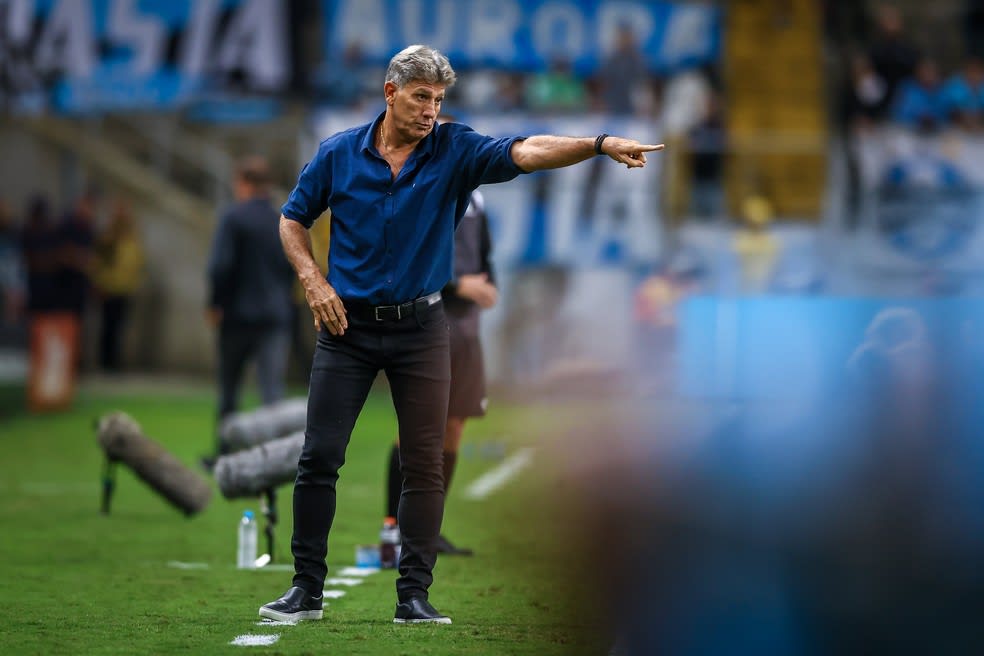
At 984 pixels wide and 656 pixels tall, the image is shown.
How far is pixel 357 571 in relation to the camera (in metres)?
8.76

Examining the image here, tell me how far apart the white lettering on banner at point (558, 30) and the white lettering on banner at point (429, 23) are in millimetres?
1160

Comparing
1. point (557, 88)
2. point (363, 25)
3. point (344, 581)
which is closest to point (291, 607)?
point (344, 581)

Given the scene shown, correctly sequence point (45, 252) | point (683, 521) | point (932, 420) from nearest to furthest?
point (932, 420) → point (683, 521) → point (45, 252)

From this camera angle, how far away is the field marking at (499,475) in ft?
40.8

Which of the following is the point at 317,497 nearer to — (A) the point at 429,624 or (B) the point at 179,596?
(A) the point at 429,624

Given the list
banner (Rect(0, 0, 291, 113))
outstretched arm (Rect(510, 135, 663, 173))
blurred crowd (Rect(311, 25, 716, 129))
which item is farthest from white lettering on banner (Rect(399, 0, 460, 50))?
outstretched arm (Rect(510, 135, 663, 173))

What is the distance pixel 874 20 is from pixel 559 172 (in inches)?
265

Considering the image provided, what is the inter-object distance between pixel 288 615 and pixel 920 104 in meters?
16.6

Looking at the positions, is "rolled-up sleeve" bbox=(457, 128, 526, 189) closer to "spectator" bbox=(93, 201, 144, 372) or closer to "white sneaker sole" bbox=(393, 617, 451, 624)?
"white sneaker sole" bbox=(393, 617, 451, 624)

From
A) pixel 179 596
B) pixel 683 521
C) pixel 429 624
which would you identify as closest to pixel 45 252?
pixel 179 596

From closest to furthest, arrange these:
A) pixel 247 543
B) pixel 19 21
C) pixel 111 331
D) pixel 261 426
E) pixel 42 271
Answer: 1. pixel 247 543
2. pixel 261 426
3. pixel 42 271
4. pixel 111 331
5. pixel 19 21

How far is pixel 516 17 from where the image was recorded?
24.1 meters

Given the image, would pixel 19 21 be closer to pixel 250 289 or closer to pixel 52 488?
pixel 250 289

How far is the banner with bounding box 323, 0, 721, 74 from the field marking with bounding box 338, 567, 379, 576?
15.5 meters
